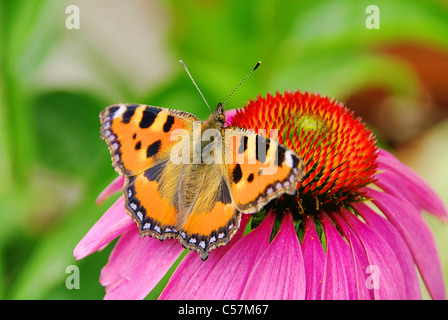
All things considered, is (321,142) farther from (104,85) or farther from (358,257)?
(104,85)

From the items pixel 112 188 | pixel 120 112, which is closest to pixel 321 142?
pixel 120 112

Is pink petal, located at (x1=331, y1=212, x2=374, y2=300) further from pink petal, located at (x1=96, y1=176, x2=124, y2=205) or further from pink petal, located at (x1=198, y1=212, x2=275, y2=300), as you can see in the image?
pink petal, located at (x1=96, y1=176, x2=124, y2=205)

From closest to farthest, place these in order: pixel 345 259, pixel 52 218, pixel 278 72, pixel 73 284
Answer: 1. pixel 345 259
2. pixel 73 284
3. pixel 278 72
4. pixel 52 218

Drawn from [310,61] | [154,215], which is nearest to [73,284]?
[154,215]

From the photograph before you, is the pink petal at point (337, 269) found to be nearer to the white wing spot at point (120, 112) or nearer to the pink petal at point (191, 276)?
the pink petal at point (191, 276)

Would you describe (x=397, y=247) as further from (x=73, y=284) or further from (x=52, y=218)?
(x=52, y=218)

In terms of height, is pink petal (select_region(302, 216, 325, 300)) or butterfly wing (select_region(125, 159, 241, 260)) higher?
butterfly wing (select_region(125, 159, 241, 260))

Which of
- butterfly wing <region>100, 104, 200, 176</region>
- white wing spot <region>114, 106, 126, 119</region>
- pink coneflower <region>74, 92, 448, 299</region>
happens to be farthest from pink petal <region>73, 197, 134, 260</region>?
white wing spot <region>114, 106, 126, 119</region>

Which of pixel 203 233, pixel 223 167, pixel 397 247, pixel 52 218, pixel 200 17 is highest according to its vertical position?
pixel 200 17
